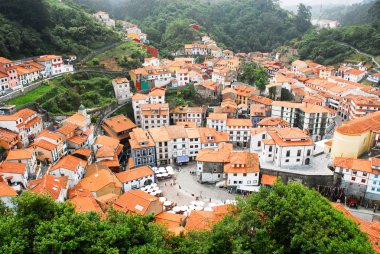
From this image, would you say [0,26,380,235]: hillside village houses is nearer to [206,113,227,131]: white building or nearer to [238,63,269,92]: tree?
[206,113,227,131]: white building

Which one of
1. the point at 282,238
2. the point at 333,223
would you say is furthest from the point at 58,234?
the point at 333,223

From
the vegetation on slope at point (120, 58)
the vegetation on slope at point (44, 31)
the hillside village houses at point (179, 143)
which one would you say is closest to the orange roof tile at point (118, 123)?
the hillside village houses at point (179, 143)

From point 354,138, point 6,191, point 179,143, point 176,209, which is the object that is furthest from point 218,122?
point 6,191

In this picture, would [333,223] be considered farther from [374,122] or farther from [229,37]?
[229,37]

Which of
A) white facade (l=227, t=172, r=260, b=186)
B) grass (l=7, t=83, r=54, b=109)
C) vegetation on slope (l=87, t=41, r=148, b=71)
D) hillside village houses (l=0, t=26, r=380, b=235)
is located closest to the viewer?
hillside village houses (l=0, t=26, r=380, b=235)

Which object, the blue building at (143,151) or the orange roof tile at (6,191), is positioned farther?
the blue building at (143,151)

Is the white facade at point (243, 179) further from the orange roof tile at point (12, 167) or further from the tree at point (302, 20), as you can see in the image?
the tree at point (302, 20)

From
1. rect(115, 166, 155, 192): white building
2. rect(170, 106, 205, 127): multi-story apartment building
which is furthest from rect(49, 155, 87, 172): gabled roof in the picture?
rect(170, 106, 205, 127): multi-story apartment building
